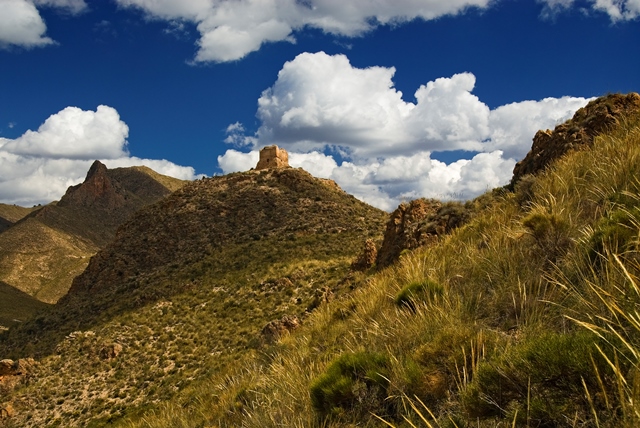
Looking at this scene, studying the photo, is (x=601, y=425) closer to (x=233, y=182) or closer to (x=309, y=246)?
(x=309, y=246)

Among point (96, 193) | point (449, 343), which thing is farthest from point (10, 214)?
point (449, 343)

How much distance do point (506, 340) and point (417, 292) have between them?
1.92 meters

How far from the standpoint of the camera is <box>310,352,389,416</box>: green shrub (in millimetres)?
3811

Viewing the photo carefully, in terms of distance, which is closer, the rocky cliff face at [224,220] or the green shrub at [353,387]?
the green shrub at [353,387]

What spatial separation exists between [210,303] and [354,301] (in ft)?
89.8

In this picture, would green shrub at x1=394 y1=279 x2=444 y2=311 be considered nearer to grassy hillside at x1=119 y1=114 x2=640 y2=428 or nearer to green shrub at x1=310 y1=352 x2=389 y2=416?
grassy hillside at x1=119 y1=114 x2=640 y2=428

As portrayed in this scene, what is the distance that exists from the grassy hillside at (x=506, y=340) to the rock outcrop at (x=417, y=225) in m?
7.30

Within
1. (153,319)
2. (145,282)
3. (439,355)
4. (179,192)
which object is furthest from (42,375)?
(179,192)

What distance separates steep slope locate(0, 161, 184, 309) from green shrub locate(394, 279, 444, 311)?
88.5m

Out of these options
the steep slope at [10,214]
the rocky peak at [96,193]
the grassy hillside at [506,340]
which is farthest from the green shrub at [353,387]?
the steep slope at [10,214]

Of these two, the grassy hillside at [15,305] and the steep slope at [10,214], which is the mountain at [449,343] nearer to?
the grassy hillside at [15,305]

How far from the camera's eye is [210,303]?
32.9 meters

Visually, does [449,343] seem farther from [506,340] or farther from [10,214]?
[10,214]

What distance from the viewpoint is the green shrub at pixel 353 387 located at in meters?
3.81
